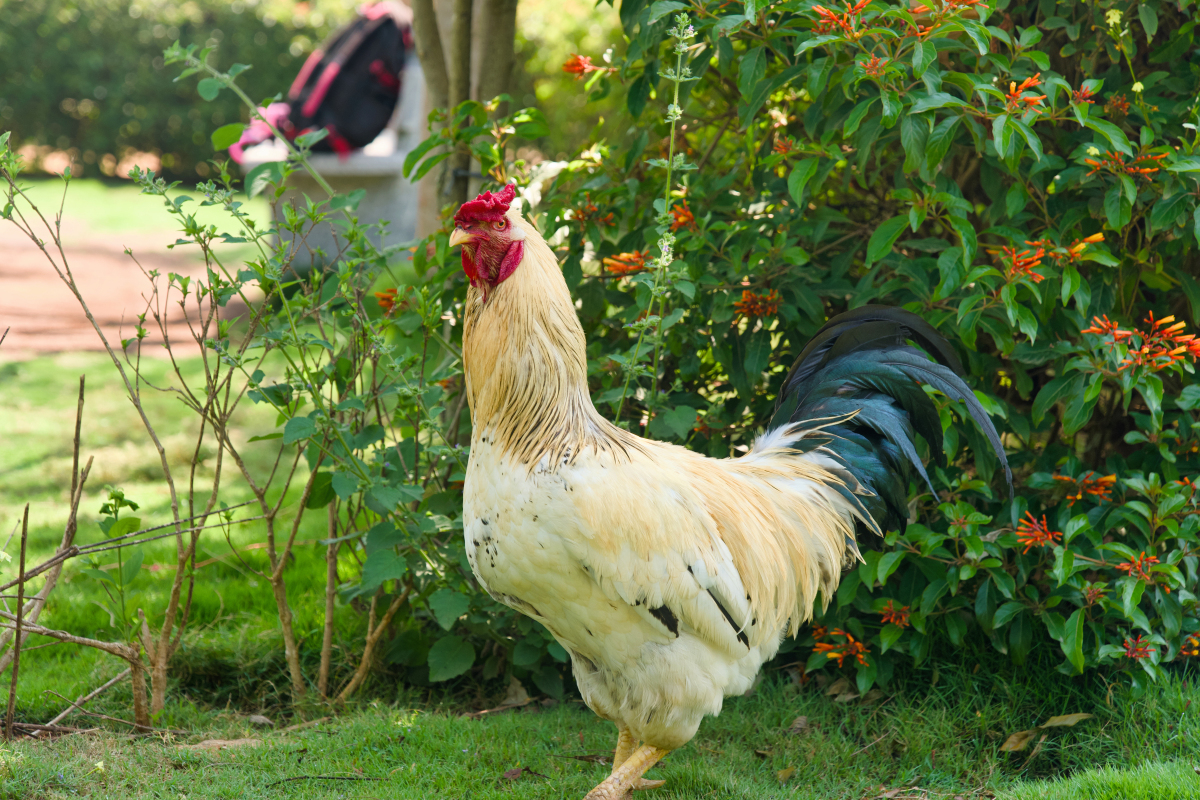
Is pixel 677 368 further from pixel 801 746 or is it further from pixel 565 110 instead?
pixel 565 110

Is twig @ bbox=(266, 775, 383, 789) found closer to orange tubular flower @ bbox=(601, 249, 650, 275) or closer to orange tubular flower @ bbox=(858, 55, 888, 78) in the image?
orange tubular flower @ bbox=(601, 249, 650, 275)

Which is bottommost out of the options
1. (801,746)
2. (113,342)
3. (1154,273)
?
(801,746)

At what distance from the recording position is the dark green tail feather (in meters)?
3.23

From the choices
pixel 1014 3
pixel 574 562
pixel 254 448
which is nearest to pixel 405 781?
pixel 574 562

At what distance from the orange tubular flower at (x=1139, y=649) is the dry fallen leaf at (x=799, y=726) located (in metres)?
1.20

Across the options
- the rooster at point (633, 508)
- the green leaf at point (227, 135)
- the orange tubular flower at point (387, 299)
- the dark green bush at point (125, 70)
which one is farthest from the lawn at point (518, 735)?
the dark green bush at point (125, 70)

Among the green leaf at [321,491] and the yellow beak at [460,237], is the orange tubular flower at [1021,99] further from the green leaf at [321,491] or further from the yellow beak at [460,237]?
the green leaf at [321,491]

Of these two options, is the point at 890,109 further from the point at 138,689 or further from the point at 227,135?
the point at 138,689

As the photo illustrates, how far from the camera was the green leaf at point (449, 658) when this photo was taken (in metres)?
3.65

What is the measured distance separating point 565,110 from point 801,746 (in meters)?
7.71

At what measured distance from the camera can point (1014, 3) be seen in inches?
145

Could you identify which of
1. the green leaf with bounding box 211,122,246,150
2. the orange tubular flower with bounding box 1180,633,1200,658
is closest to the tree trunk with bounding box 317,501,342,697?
the green leaf with bounding box 211,122,246,150

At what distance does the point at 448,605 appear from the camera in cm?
340

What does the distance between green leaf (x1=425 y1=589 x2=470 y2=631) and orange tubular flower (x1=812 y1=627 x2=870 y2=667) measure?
142 cm
